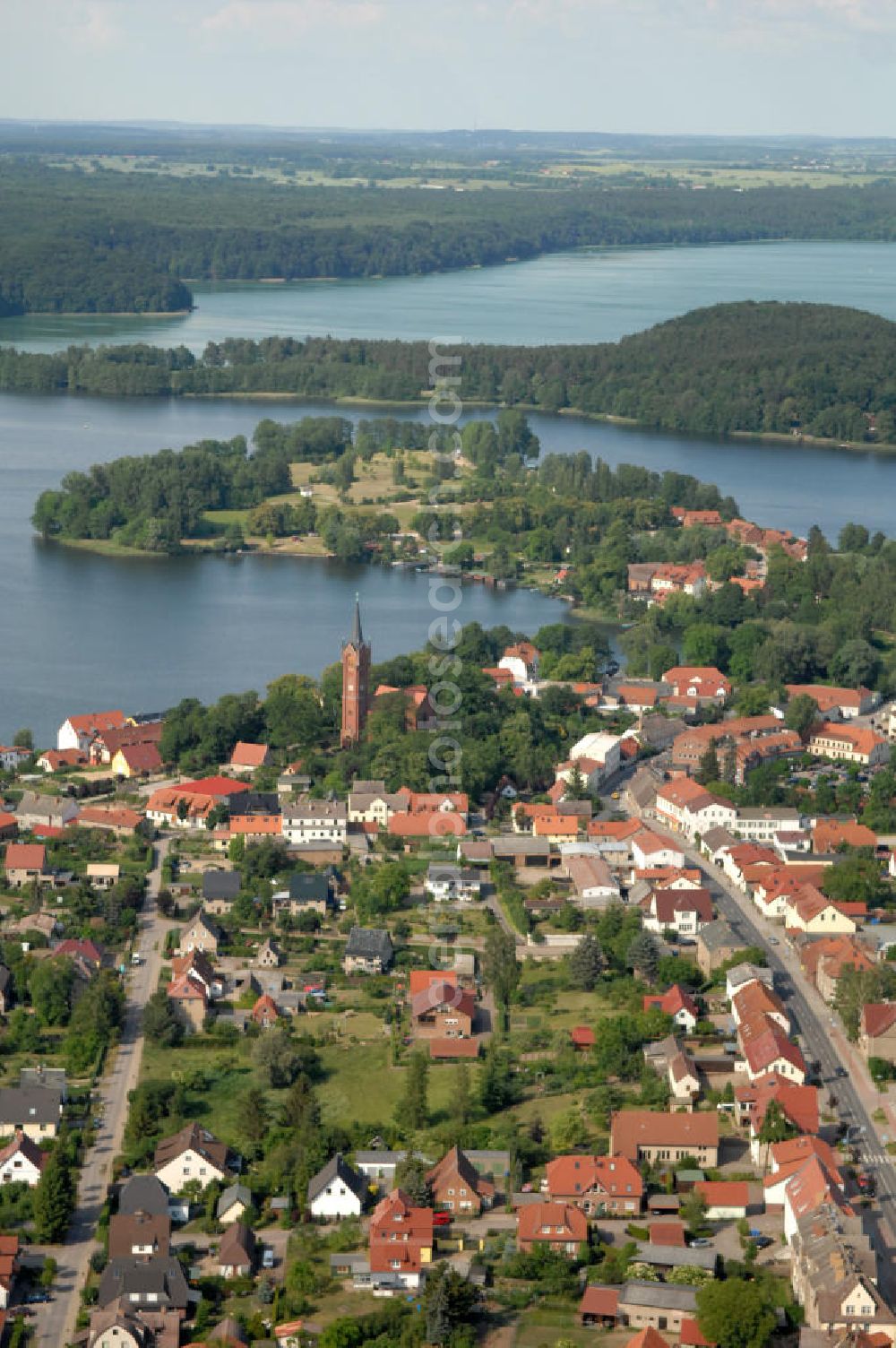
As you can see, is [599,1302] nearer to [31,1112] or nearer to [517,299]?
[31,1112]

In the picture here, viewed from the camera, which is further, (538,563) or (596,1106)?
(538,563)

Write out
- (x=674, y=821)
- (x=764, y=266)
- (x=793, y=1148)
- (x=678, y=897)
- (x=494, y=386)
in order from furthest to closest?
(x=764, y=266) < (x=494, y=386) < (x=674, y=821) < (x=678, y=897) < (x=793, y=1148)

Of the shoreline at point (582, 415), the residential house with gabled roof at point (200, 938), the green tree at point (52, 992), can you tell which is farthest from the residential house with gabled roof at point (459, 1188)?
the shoreline at point (582, 415)

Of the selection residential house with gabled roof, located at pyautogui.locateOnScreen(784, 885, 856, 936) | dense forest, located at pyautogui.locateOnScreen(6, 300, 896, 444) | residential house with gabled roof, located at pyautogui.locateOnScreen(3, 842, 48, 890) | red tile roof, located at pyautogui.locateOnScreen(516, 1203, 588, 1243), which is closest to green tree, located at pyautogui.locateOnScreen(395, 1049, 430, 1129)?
red tile roof, located at pyautogui.locateOnScreen(516, 1203, 588, 1243)

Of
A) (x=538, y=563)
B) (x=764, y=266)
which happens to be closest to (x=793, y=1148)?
(x=538, y=563)

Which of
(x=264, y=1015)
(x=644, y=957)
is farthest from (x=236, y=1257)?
(x=644, y=957)

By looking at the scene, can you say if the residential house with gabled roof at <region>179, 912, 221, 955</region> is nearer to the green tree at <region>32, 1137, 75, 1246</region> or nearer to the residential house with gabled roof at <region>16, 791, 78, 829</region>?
the residential house with gabled roof at <region>16, 791, 78, 829</region>

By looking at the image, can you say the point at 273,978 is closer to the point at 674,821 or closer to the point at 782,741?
the point at 674,821
